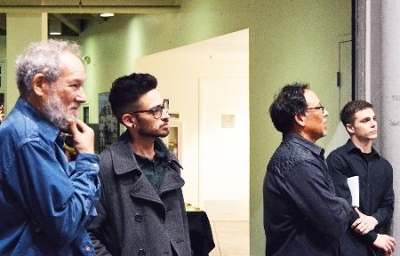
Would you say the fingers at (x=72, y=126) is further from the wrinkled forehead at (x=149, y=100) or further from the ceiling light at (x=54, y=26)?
the ceiling light at (x=54, y=26)

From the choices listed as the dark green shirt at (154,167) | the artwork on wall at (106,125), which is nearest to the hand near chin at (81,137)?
the dark green shirt at (154,167)

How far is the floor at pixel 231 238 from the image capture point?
720 centimetres

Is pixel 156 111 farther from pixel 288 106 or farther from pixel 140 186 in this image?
pixel 288 106

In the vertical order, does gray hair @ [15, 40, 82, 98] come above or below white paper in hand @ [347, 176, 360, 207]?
above

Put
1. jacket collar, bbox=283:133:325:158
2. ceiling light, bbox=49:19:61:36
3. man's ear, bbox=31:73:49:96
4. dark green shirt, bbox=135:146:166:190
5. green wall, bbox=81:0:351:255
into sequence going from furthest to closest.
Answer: ceiling light, bbox=49:19:61:36 → green wall, bbox=81:0:351:255 → jacket collar, bbox=283:133:325:158 → dark green shirt, bbox=135:146:166:190 → man's ear, bbox=31:73:49:96

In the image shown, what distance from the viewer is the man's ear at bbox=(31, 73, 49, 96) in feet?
5.96

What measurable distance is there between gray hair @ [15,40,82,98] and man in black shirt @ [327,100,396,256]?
1.72m

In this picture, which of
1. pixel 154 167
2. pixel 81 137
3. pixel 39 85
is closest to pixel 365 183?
pixel 154 167

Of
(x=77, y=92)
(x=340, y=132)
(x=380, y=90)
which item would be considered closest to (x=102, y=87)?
(x=340, y=132)

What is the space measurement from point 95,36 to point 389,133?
28.1 ft

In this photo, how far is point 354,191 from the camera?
307 cm

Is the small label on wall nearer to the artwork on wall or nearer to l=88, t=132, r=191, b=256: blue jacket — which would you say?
the artwork on wall

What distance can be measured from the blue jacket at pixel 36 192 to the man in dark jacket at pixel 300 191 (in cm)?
99

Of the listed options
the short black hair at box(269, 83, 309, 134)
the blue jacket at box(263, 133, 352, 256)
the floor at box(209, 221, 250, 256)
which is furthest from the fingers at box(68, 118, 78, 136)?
the floor at box(209, 221, 250, 256)
